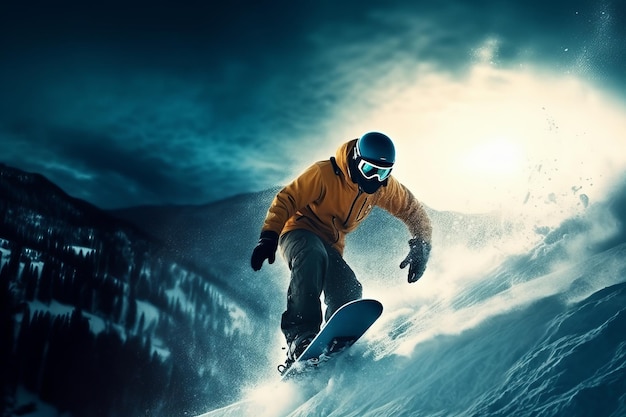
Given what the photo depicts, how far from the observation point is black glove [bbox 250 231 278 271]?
461cm

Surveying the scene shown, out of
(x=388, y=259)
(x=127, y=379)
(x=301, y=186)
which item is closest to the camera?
(x=301, y=186)

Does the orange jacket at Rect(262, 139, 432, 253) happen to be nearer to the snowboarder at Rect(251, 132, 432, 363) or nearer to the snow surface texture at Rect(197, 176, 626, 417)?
the snowboarder at Rect(251, 132, 432, 363)

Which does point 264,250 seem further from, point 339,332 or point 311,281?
point 339,332

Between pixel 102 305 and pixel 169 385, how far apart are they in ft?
107

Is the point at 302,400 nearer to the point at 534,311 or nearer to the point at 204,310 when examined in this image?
the point at 534,311

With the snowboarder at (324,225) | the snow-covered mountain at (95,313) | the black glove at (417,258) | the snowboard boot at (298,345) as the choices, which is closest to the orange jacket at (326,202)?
the snowboarder at (324,225)

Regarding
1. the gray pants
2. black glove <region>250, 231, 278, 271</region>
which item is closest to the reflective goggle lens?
the gray pants

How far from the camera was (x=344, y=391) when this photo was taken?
337 cm

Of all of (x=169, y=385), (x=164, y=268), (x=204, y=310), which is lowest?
(x=169, y=385)

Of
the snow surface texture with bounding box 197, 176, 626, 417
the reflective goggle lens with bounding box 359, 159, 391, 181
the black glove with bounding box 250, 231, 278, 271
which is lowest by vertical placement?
the snow surface texture with bounding box 197, 176, 626, 417

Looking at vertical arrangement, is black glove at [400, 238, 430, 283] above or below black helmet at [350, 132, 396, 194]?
below

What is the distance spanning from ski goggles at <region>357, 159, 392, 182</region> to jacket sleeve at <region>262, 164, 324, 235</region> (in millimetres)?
487

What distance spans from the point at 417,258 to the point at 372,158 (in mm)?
1597

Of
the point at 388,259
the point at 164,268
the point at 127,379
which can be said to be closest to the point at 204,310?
the point at 164,268
